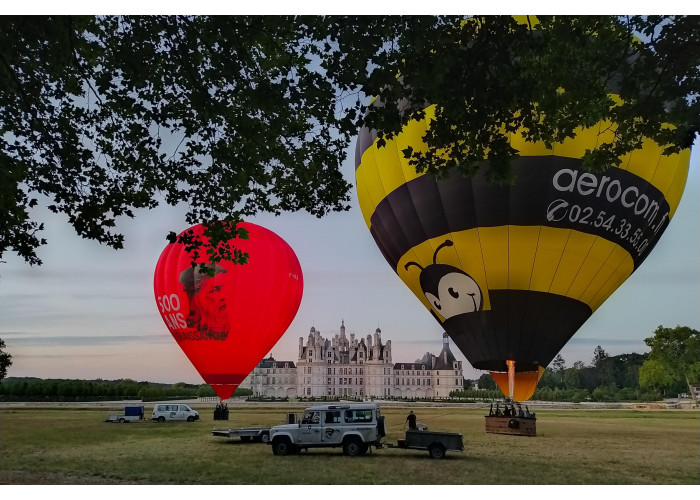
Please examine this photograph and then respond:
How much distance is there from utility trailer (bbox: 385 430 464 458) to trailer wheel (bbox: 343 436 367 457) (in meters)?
0.70

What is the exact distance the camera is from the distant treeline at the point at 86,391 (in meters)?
12.3

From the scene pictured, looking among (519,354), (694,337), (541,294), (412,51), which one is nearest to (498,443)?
(519,354)

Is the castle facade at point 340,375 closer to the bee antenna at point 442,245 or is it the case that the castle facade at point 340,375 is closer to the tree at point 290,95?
the bee antenna at point 442,245

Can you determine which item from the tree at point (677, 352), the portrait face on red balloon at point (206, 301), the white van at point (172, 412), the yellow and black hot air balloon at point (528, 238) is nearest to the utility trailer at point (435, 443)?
the yellow and black hot air balloon at point (528, 238)

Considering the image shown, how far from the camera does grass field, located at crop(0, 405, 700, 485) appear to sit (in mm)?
8047

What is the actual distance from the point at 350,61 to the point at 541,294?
6549mm

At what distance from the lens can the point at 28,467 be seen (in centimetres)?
852

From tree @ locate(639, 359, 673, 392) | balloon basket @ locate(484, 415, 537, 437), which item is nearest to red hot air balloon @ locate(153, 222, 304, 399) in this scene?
balloon basket @ locate(484, 415, 537, 437)

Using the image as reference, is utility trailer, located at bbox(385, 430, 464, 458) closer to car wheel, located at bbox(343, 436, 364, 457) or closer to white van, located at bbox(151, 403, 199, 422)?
car wheel, located at bbox(343, 436, 364, 457)

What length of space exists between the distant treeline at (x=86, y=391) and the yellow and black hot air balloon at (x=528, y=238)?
27.5 ft

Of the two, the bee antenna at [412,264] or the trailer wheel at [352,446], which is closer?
the trailer wheel at [352,446]

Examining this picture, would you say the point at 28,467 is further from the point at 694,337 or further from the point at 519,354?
the point at 694,337

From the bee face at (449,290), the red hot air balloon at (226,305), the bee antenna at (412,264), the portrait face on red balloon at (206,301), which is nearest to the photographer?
the bee face at (449,290)

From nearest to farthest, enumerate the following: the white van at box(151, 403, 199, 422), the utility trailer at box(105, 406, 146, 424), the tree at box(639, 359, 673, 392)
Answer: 1. the tree at box(639, 359, 673, 392)
2. the utility trailer at box(105, 406, 146, 424)
3. the white van at box(151, 403, 199, 422)
